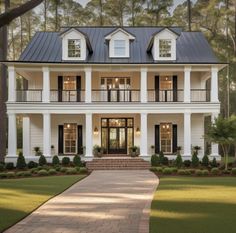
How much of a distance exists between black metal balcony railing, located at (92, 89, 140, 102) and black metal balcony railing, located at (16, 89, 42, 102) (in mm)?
3645

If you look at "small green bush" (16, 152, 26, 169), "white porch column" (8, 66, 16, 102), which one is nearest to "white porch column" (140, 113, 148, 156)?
"small green bush" (16, 152, 26, 169)

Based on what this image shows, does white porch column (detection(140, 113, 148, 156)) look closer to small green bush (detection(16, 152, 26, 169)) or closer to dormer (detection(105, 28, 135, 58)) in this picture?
dormer (detection(105, 28, 135, 58))

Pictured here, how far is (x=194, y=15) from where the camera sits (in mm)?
42656

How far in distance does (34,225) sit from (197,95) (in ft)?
75.2

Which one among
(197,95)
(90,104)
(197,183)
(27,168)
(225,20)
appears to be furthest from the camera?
(225,20)

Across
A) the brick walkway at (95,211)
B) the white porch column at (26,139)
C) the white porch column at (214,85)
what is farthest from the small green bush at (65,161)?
the brick walkway at (95,211)

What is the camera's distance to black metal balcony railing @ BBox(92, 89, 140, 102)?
3116cm

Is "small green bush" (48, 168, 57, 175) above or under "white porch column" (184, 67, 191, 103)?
under

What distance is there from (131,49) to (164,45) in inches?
103

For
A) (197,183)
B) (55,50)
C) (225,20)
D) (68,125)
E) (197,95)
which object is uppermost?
(225,20)

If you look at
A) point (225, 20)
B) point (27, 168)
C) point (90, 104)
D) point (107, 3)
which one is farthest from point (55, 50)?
point (225, 20)

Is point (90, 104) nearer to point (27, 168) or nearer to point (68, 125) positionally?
point (68, 125)

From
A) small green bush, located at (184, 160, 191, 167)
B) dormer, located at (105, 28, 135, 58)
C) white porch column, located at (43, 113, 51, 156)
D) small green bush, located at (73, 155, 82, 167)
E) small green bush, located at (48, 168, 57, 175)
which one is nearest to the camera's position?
small green bush, located at (48, 168, 57, 175)

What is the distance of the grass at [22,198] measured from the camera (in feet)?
35.6
